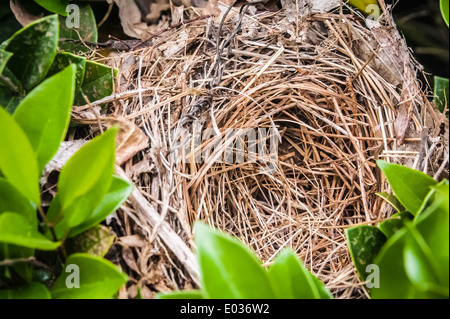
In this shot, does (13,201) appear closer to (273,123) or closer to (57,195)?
(57,195)

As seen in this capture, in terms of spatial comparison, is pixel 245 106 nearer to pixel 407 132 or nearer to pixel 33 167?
pixel 407 132

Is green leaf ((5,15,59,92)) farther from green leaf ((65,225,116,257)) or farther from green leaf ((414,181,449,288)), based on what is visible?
green leaf ((414,181,449,288))

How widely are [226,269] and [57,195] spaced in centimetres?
31

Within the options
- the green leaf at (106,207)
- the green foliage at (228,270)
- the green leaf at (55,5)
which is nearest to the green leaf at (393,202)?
the green foliage at (228,270)

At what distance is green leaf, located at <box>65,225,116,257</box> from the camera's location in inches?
23.8

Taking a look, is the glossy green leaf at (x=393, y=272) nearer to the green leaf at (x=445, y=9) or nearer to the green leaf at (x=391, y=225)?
the green leaf at (x=391, y=225)

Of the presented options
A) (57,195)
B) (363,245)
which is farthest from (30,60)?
(363,245)

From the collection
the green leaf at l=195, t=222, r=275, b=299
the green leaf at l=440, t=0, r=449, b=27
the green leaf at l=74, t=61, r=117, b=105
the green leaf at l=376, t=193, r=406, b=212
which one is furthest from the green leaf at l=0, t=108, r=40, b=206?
the green leaf at l=440, t=0, r=449, b=27

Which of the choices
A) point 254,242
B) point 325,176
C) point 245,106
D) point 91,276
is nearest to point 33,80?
point 91,276

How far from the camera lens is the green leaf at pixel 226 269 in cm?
46

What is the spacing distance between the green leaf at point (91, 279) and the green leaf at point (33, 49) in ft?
1.16

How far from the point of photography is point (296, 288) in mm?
532

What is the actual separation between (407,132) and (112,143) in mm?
696

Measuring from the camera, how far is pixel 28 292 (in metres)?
0.56
